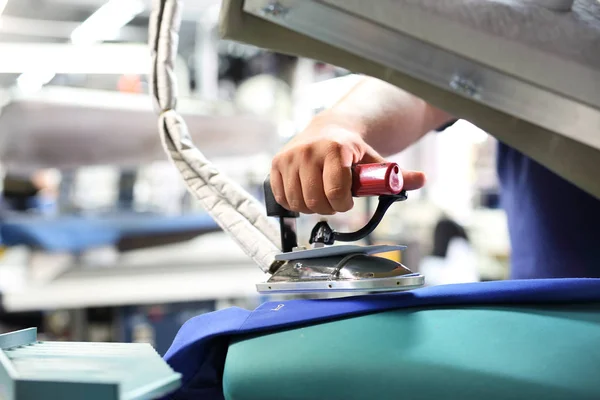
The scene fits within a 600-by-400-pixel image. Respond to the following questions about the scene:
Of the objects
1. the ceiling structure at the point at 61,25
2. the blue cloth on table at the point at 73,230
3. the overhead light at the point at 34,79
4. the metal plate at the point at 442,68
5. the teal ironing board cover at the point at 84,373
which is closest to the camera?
the teal ironing board cover at the point at 84,373

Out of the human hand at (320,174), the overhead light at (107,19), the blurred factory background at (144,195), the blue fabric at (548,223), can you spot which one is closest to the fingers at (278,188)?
the human hand at (320,174)

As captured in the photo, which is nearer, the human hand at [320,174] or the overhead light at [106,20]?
the human hand at [320,174]

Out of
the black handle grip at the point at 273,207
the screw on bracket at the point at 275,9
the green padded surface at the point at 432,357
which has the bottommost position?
the green padded surface at the point at 432,357

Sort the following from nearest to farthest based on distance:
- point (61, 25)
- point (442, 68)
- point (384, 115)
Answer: point (442, 68)
point (384, 115)
point (61, 25)

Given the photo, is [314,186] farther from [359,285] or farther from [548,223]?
[548,223]

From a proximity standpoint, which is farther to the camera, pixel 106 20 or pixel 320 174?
pixel 106 20

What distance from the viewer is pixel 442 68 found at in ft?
1.34

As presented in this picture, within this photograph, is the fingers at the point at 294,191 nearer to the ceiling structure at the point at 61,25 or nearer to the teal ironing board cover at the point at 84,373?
the teal ironing board cover at the point at 84,373

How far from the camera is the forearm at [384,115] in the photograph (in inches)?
25.2

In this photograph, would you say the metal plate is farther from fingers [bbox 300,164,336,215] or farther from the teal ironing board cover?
the teal ironing board cover

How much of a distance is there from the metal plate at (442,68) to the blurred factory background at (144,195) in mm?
789

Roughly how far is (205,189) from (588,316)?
1.22 ft

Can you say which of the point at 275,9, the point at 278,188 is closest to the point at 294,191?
the point at 278,188

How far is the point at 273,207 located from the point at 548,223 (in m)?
0.36
